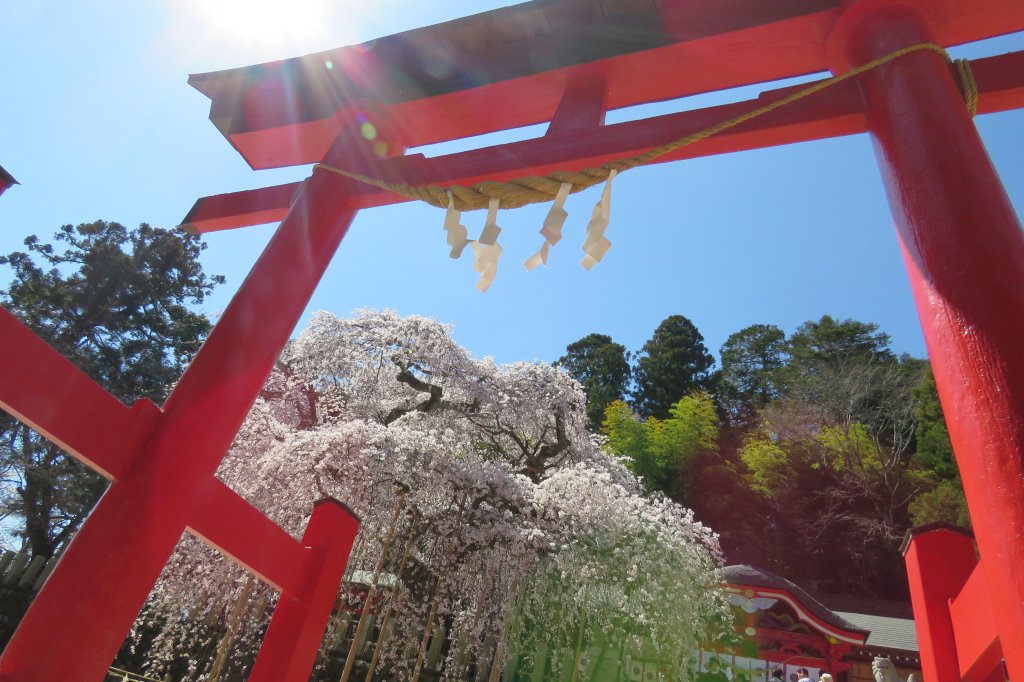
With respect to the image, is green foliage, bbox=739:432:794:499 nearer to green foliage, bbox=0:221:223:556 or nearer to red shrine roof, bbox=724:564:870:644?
red shrine roof, bbox=724:564:870:644

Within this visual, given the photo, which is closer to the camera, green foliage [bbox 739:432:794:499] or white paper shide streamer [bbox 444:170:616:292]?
white paper shide streamer [bbox 444:170:616:292]

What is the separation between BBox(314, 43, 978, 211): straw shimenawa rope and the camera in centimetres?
138

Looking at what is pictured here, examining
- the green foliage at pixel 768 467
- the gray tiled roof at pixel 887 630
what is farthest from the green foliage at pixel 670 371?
the gray tiled roof at pixel 887 630

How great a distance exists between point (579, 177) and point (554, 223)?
0.15m

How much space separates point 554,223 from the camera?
154 centimetres

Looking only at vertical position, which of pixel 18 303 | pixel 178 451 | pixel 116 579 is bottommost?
pixel 116 579

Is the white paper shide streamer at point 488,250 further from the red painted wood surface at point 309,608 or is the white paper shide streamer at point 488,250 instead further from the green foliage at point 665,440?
the green foliage at point 665,440

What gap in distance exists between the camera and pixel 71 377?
1.28m

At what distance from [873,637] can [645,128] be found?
1215cm

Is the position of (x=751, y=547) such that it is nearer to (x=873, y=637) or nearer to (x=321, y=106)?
(x=873, y=637)

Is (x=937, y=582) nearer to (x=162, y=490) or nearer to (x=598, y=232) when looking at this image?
(x=598, y=232)

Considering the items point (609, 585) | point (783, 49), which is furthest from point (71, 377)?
point (609, 585)

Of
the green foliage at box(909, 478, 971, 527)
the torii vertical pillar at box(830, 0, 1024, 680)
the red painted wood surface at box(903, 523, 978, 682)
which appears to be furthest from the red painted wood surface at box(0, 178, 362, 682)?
the green foliage at box(909, 478, 971, 527)

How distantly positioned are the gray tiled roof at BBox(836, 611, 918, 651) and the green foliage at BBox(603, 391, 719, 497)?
908cm
